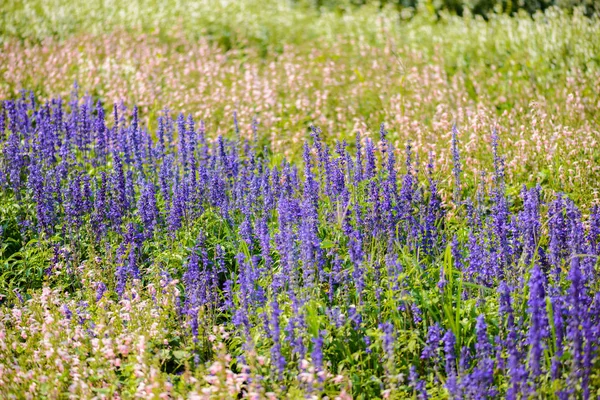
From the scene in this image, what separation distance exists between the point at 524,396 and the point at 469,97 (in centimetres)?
594

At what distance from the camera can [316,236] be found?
4.60m

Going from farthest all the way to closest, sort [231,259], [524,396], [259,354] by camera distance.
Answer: [231,259] → [259,354] → [524,396]

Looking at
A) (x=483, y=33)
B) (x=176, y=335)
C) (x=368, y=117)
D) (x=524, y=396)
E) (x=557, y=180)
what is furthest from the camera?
(x=483, y=33)

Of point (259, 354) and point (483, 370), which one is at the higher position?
point (483, 370)

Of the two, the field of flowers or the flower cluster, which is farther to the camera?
the field of flowers

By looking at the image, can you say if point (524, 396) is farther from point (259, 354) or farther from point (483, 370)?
point (259, 354)

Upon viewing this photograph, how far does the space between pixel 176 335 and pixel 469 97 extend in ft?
18.4

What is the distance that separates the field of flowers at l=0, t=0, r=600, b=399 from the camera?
3676mm

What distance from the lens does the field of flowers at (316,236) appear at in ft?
12.1

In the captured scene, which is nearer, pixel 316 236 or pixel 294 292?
pixel 294 292

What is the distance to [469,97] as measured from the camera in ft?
28.5

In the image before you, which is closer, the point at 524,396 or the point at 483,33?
the point at 524,396

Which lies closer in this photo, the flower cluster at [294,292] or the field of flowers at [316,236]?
the flower cluster at [294,292]

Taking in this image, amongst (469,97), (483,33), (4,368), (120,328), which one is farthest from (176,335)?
(483,33)
